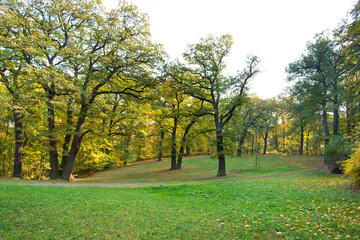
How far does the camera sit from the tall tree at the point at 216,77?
1872 cm

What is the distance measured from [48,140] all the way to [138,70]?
8.99 m

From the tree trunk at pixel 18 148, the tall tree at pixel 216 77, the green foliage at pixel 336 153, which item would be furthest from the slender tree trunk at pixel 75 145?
the green foliage at pixel 336 153

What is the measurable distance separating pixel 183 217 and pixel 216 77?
15.6m

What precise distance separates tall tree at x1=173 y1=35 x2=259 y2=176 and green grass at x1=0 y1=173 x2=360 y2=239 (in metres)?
11.5

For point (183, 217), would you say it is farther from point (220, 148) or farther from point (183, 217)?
point (220, 148)

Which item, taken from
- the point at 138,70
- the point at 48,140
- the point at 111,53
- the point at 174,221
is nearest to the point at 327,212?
A: the point at 174,221

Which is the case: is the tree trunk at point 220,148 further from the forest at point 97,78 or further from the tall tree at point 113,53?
the tall tree at point 113,53

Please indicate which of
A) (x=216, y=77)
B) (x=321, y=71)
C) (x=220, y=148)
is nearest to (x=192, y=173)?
(x=220, y=148)

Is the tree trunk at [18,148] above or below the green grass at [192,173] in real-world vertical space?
above

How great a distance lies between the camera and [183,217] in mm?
5844

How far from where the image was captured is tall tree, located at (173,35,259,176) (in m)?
18.7

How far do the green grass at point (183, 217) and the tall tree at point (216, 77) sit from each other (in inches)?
452

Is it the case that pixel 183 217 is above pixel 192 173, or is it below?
above

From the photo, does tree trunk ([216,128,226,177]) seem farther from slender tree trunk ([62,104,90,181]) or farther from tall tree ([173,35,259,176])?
A: slender tree trunk ([62,104,90,181])
